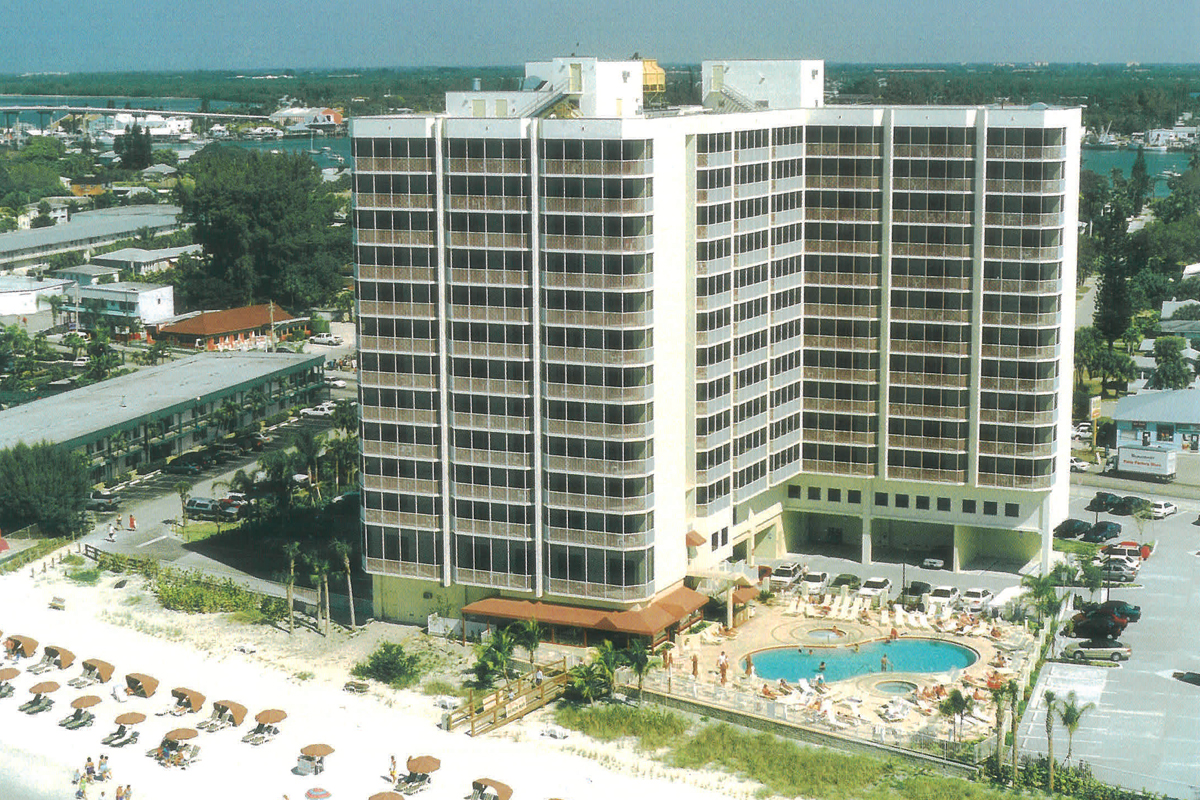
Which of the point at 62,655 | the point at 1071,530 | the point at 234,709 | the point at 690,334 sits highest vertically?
the point at 690,334

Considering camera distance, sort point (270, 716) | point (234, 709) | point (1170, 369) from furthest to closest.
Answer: point (1170, 369) → point (234, 709) → point (270, 716)

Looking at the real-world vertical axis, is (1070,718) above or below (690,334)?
below

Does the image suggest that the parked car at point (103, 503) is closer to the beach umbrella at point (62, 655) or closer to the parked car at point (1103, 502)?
the beach umbrella at point (62, 655)

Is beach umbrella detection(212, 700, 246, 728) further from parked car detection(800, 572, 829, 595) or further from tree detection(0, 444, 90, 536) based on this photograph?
tree detection(0, 444, 90, 536)

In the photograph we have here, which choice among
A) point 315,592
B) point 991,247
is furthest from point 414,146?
point 991,247

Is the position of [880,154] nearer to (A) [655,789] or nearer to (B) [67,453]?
(A) [655,789]

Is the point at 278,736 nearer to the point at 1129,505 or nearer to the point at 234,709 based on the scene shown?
the point at 234,709

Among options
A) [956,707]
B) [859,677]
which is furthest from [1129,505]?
[956,707]
